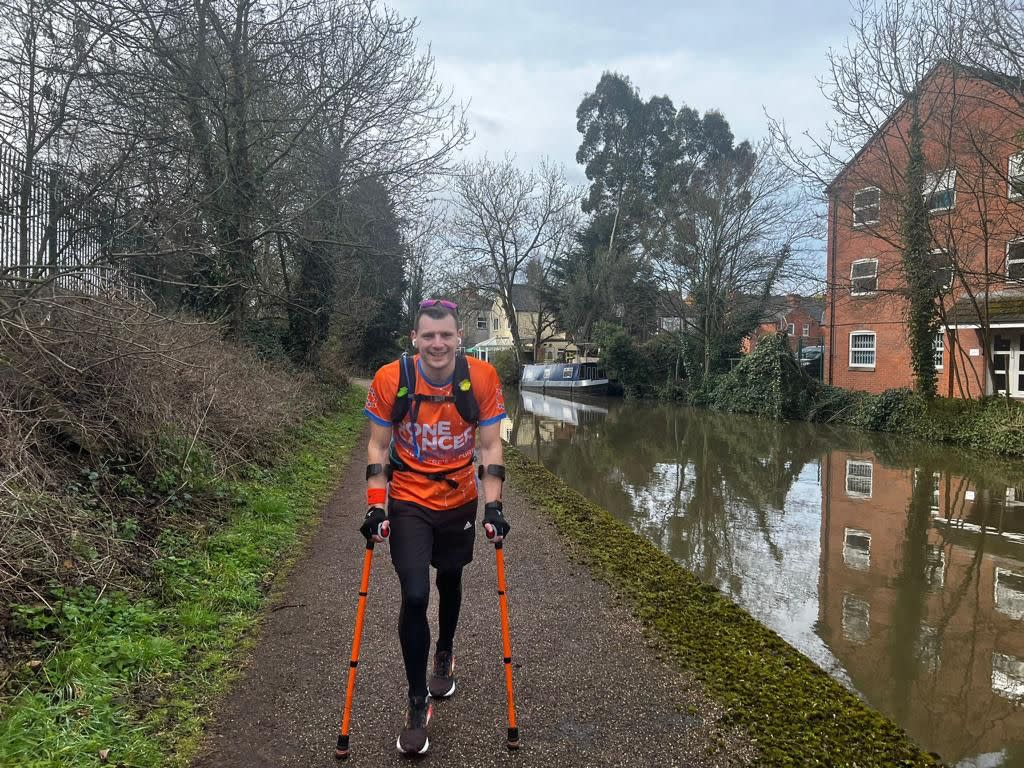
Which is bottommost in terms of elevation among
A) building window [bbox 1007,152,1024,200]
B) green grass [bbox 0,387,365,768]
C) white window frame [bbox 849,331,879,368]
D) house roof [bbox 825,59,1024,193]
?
green grass [bbox 0,387,365,768]

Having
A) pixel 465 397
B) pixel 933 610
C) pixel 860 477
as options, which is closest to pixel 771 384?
pixel 860 477

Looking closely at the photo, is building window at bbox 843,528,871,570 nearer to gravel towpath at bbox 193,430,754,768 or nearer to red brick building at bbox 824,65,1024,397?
gravel towpath at bbox 193,430,754,768

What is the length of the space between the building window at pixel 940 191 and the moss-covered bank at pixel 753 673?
583 inches

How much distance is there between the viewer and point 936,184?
1619 centimetres

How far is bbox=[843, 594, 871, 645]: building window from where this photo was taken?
15.8 ft

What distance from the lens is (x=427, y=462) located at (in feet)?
10.3

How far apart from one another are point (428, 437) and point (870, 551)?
19.7 feet

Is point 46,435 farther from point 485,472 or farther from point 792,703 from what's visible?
point 792,703

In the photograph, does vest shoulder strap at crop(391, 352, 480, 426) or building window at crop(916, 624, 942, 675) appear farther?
building window at crop(916, 624, 942, 675)

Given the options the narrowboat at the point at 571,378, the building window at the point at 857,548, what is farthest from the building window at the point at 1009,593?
the narrowboat at the point at 571,378

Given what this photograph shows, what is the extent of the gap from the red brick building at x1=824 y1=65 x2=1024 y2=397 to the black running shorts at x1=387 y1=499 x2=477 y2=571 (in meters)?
14.6

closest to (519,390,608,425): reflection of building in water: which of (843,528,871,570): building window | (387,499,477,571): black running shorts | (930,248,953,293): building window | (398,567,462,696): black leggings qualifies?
(930,248,953,293): building window

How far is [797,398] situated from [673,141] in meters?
26.9

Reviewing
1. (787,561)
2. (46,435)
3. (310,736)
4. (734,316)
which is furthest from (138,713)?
(734,316)
